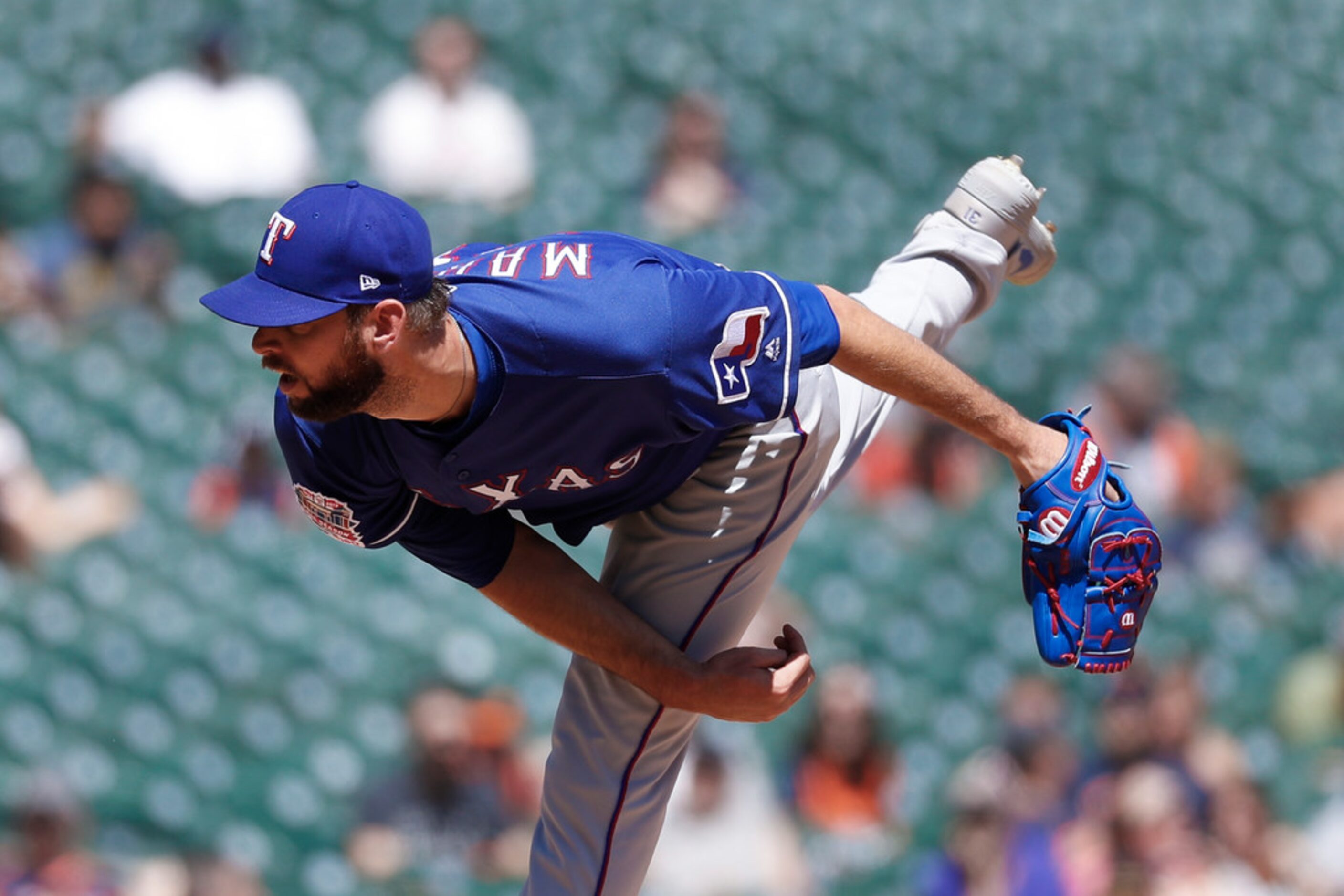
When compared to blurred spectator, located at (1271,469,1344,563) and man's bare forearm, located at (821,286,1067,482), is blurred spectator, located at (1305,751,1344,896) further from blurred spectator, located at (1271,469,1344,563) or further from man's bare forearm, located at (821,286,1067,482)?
man's bare forearm, located at (821,286,1067,482)

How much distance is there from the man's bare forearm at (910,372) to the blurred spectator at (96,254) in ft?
11.2

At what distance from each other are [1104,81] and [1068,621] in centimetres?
484

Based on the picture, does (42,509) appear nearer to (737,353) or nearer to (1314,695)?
(737,353)

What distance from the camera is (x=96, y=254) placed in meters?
5.10

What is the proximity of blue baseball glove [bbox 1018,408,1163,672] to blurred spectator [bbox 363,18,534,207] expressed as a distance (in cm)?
364

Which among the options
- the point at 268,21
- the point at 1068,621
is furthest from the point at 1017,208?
the point at 268,21

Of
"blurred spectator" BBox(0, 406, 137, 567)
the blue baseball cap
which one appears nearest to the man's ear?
the blue baseball cap

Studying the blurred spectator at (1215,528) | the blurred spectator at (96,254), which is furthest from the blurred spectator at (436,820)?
the blurred spectator at (1215,528)

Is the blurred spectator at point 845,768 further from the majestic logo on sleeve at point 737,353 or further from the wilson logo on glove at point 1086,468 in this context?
the majestic logo on sleeve at point 737,353

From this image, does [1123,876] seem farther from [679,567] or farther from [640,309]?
[640,309]

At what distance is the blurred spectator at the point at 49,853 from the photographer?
13.7ft

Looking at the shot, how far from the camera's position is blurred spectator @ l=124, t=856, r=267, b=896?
167 inches

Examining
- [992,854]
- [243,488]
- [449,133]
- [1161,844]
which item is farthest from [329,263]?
[449,133]

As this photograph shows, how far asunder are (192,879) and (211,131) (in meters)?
2.51
